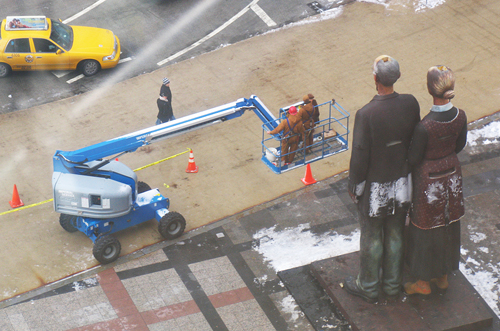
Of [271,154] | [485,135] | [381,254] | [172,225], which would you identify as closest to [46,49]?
[172,225]

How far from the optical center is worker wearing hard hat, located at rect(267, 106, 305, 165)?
1197 centimetres

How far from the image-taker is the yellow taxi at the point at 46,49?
61.2ft

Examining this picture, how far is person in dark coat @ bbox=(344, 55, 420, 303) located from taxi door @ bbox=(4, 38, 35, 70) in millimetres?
12113

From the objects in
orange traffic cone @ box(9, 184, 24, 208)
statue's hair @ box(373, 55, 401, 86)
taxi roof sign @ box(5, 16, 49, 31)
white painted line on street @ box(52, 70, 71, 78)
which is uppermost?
statue's hair @ box(373, 55, 401, 86)

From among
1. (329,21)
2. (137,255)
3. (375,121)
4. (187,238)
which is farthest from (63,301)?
(329,21)

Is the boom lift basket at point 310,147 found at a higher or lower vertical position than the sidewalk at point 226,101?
higher

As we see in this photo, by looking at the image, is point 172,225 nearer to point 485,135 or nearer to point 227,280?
point 227,280

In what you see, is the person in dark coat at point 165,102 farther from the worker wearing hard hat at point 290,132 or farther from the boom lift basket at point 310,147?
the worker wearing hard hat at point 290,132

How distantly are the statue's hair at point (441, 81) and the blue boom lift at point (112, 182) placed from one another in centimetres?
350

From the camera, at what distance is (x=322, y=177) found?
48.3ft

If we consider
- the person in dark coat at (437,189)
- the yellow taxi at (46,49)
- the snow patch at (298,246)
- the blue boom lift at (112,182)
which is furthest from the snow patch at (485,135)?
the yellow taxi at (46,49)

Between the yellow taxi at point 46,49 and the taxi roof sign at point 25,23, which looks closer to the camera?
the yellow taxi at point 46,49

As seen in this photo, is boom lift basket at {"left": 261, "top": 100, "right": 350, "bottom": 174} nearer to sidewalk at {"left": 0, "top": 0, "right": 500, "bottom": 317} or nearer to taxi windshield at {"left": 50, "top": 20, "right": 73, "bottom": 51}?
sidewalk at {"left": 0, "top": 0, "right": 500, "bottom": 317}

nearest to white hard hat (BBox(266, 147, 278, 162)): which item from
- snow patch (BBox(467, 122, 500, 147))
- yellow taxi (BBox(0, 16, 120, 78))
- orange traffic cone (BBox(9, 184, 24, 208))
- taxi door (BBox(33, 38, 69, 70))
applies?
snow patch (BBox(467, 122, 500, 147))
